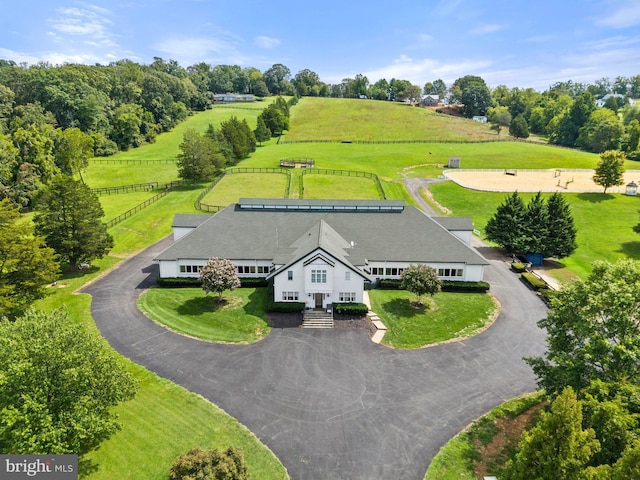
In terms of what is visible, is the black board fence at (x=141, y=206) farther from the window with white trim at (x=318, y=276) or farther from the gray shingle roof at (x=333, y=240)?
the window with white trim at (x=318, y=276)

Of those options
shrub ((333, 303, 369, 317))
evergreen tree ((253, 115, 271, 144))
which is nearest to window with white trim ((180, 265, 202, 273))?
shrub ((333, 303, 369, 317))

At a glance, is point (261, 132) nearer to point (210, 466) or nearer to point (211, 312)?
point (211, 312)

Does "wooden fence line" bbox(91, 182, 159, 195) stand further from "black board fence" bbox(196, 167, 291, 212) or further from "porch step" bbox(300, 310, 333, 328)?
"porch step" bbox(300, 310, 333, 328)

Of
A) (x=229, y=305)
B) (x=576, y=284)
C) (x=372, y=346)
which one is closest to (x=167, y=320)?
(x=229, y=305)

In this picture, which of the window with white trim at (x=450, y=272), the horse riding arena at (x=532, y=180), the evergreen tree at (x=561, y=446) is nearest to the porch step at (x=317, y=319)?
the window with white trim at (x=450, y=272)

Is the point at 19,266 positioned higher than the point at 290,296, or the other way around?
the point at 19,266

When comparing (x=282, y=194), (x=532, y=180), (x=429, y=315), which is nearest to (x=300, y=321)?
(x=429, y=315)
